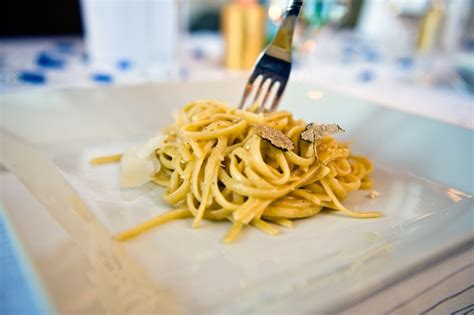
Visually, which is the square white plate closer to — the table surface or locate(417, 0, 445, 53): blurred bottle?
the table surface

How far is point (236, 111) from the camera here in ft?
3.84

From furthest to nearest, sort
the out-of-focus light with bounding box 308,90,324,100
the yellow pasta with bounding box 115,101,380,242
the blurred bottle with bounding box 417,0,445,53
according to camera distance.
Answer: the blurred bottle with bounding box 417,0,445,53
the out-of-focus light with bounding box 308,90,324,100
the yellow pasta with bounding box 115,101,380,242

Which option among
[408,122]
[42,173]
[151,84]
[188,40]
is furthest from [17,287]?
[188,40]

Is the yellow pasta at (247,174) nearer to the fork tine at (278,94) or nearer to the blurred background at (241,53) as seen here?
the fork tine at (278,94)

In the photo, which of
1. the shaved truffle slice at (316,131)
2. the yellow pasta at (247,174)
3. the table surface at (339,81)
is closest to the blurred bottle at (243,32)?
the table surface at (339,81)

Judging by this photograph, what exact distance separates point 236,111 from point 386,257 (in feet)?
1.98

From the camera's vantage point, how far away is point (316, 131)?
3.41 feet

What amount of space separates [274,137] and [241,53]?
1.56 meters

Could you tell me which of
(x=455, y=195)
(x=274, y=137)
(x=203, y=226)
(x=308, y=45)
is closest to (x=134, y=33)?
(x=308, y=45)

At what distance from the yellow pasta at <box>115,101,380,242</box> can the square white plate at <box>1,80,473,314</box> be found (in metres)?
0.04

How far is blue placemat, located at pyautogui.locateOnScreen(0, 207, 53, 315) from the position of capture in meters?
0.57

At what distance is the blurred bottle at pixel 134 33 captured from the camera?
81.0 inches

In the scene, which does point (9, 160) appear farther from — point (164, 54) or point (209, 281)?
point (164, 54)

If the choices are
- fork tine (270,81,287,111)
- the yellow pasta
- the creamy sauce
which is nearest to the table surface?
the yellow pasta
